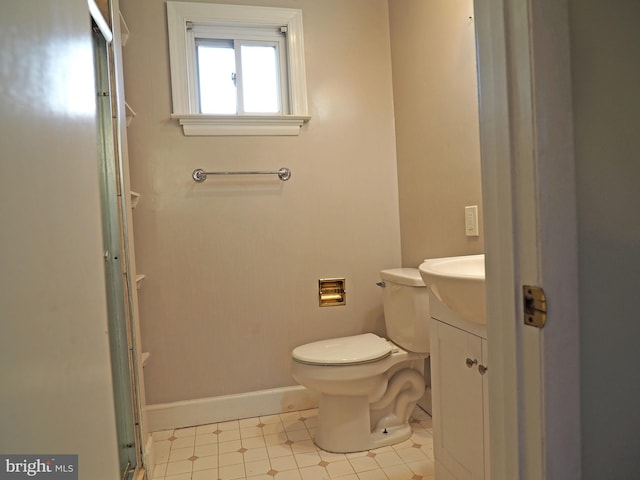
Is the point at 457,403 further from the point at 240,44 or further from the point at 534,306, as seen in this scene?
the point at 240,44

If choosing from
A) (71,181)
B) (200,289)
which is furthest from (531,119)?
(200,289)

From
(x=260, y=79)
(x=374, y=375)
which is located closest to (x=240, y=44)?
(x=260, y=79)

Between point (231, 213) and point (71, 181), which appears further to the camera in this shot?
point (231, 213)

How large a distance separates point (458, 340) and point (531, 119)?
87 cm

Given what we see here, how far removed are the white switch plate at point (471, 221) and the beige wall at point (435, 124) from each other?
0.02 m

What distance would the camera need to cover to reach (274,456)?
1.75 m

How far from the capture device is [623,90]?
23.0 inches

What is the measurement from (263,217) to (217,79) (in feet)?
2.59

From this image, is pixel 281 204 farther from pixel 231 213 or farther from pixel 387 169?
pixel 387 169

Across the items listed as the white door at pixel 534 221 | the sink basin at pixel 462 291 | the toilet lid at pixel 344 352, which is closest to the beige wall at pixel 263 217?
the toilet lid at pixel 344 352

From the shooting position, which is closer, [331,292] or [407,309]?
[407,309]

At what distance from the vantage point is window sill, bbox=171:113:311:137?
204 centimetres

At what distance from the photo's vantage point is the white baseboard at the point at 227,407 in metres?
2.03
